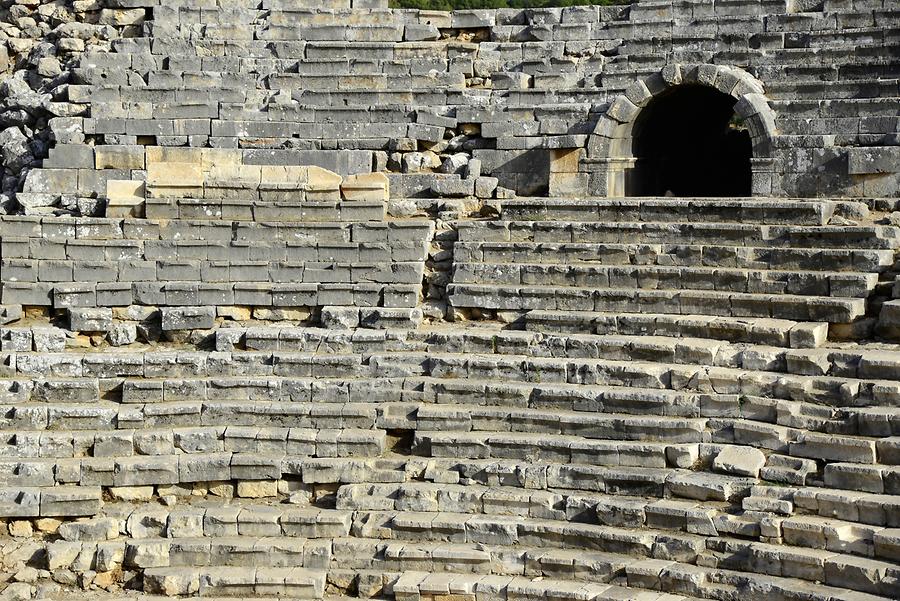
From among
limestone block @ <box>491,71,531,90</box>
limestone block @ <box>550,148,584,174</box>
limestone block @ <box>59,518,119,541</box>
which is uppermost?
limestone block @ <box>491,71,531,90</box>

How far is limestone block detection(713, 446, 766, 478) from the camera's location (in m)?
11.5

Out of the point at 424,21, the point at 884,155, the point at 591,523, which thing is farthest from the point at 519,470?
the point at 424,21

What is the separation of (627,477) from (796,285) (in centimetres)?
304

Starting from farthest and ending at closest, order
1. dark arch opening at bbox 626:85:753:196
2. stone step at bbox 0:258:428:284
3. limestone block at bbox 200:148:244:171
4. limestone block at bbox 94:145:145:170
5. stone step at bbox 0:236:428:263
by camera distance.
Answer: dark arch opening at bbox 626:85:753:196
limestone block at bbox 94:145:145:170
limestone block at bbox 200:148:244:171
stone step at bbox 0:236:428:263
stone step at bbox 0:258:428:284

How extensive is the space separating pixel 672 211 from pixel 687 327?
A: 6.95 feet

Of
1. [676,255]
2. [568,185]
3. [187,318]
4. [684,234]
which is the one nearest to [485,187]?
[568,185]

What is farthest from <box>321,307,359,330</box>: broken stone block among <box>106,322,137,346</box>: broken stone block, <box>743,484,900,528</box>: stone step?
<box>743,484,900,528</box>: stone step

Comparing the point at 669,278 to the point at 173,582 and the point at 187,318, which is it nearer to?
the point at 187,318

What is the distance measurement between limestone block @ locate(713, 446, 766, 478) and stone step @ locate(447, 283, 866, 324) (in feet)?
6.55

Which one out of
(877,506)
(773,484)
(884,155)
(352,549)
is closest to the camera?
(877,506)

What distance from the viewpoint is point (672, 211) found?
1490 cm

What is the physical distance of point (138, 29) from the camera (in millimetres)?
19484

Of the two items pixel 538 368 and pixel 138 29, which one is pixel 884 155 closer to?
pixel 538 368

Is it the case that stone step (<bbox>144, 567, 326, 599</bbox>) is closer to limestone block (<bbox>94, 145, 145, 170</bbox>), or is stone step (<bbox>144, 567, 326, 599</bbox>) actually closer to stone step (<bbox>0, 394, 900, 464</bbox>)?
stone step (<bbox>0, 394, 900, 464</bbox>)
